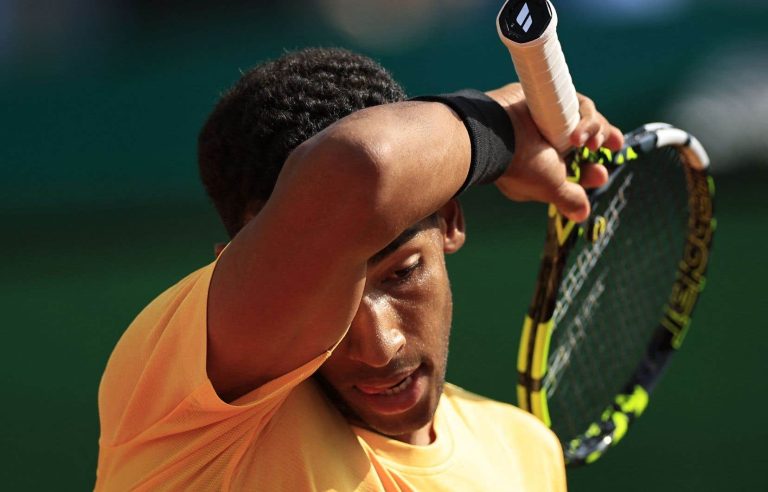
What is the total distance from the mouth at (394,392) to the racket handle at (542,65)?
330 millimetres

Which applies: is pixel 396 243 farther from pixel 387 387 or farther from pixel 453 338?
pixel 453 338

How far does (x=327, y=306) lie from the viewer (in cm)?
102

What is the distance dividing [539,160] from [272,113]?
0.32 metres

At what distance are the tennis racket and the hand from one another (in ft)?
0.07

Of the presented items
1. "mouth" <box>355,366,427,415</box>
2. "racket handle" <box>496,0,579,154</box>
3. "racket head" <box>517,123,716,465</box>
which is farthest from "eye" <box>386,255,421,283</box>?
"racket head" <box>517,123,716,465</box>

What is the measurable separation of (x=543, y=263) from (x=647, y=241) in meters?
1.05

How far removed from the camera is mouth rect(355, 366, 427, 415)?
131 centimetres

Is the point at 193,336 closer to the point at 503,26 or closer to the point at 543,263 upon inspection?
the point at 503,26

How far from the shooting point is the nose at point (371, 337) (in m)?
1.22

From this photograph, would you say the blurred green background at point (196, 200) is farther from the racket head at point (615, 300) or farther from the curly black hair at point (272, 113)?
the curly black hair at point (272, 113)

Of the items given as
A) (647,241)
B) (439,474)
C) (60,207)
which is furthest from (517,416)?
(60,207)

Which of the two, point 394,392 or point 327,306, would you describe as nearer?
point 327,306

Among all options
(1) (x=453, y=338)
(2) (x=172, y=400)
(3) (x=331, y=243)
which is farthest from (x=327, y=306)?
(1) (x=453, y=338)

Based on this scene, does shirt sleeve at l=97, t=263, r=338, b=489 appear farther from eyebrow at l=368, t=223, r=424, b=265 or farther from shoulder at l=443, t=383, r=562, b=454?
shoulder at l=443, t=383, r=562, b=454
